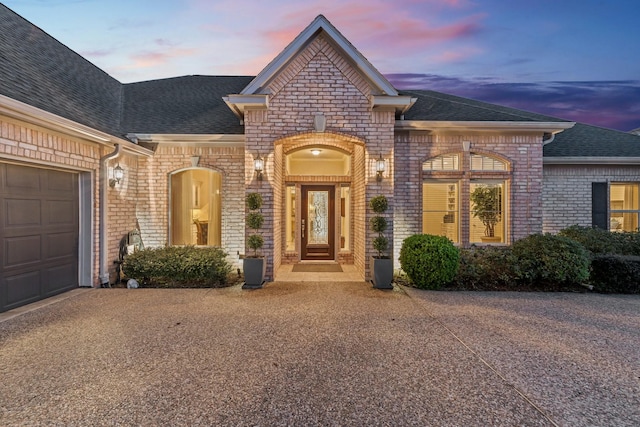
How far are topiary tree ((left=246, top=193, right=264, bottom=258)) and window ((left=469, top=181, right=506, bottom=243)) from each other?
18.1 feet

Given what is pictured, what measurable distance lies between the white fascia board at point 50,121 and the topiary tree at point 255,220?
122 inches

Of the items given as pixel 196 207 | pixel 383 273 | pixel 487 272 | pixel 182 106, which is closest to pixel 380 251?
pixel 383 273

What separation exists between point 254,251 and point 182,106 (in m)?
5.29

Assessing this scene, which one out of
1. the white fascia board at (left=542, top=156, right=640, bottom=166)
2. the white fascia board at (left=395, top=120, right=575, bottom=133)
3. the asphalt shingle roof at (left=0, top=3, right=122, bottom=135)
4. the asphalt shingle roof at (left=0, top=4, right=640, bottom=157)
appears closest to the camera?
the asphalt shingle roof at (left=0, top=3, right=122, bottom=135)

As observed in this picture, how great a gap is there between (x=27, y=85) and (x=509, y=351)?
8698mm

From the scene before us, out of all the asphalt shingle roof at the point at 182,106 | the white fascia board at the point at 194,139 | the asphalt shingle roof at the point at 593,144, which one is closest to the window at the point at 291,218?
the white fascia board at the point at 194,139

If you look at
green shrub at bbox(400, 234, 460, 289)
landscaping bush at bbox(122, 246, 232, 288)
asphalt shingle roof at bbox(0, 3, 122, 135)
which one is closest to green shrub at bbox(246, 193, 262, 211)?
landscaping bush at bbox(122, 246, 232, 288)

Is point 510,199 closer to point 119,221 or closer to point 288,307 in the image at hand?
point 288,307

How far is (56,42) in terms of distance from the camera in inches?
319

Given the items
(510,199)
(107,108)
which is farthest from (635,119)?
(107,108)

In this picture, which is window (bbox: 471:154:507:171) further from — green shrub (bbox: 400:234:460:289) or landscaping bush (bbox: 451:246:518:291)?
green shrub (bbox: 400:234:460:289)

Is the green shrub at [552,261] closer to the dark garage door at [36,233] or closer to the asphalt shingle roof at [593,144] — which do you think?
the asphalt shingle roof at [593,144]

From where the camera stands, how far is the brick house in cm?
576

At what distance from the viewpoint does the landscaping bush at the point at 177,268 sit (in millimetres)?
6879
